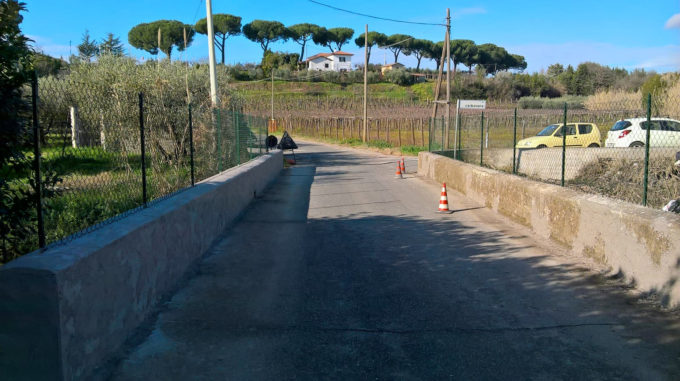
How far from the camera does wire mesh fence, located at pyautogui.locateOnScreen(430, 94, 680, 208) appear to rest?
9.23 m

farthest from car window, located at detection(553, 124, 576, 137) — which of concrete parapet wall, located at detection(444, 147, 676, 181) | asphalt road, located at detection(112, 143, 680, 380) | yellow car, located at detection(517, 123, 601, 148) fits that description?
asphalt road, located at detection(112, 143, 680, 380)

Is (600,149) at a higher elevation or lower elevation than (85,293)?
higher

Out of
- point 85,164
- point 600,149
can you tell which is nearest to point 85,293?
point 85,164

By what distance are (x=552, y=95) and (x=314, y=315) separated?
7195 centimetres

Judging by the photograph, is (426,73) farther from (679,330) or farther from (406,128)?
(679,330)

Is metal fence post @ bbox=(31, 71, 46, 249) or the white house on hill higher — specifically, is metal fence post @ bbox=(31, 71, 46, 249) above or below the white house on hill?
below

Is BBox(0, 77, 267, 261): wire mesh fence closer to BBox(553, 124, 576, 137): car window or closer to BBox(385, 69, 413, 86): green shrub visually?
BBox(553, 124, 576, 137): car window

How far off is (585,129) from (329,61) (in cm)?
9286

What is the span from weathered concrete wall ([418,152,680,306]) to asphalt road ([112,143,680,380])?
24cm

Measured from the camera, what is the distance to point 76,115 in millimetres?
4402

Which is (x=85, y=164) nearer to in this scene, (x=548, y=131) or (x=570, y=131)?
(x=570, y=131)

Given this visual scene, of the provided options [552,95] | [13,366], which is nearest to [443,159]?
[13,366]

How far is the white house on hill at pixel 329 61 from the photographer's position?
4286 inches

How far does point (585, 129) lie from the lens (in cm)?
2084
